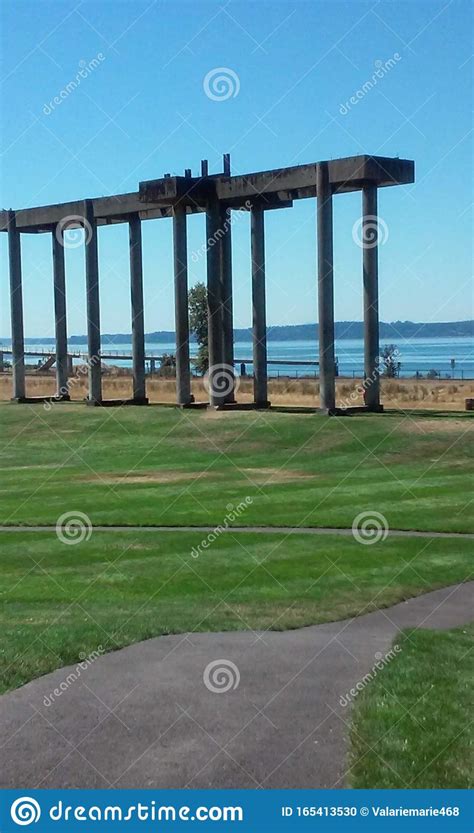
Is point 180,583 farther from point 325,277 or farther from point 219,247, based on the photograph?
point 219,247

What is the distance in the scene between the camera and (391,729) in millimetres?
10461

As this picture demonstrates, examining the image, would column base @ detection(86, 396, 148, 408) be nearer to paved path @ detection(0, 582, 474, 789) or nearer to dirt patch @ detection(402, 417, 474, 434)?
dirt patch @ detection(402, 417, 474, 434)

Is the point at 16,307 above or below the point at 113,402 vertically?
above

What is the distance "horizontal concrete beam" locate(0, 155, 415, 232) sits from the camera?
127 ft

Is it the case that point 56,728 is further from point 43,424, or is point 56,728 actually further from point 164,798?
point 43,424

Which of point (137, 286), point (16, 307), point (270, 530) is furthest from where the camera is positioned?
point (16, 307)

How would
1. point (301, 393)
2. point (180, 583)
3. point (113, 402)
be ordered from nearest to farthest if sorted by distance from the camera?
point (180, 583)
point (113, 402)
point (301, 393)

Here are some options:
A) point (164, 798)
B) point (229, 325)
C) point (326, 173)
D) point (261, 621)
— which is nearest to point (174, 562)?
point (261, 621)

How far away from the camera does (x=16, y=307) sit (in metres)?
53.4

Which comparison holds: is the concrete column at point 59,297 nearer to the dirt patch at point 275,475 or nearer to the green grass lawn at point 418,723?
the dirt patch at point 275,475

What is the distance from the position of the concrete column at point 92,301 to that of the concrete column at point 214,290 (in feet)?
22.6

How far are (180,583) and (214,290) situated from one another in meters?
28.2

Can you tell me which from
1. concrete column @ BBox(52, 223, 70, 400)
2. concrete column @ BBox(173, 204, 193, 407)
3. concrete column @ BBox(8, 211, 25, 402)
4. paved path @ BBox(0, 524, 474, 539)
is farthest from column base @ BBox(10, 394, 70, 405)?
paved path @ BBox(0, 524, 474, 539)

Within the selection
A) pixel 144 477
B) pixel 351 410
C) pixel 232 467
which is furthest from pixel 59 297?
pixel 144 477
